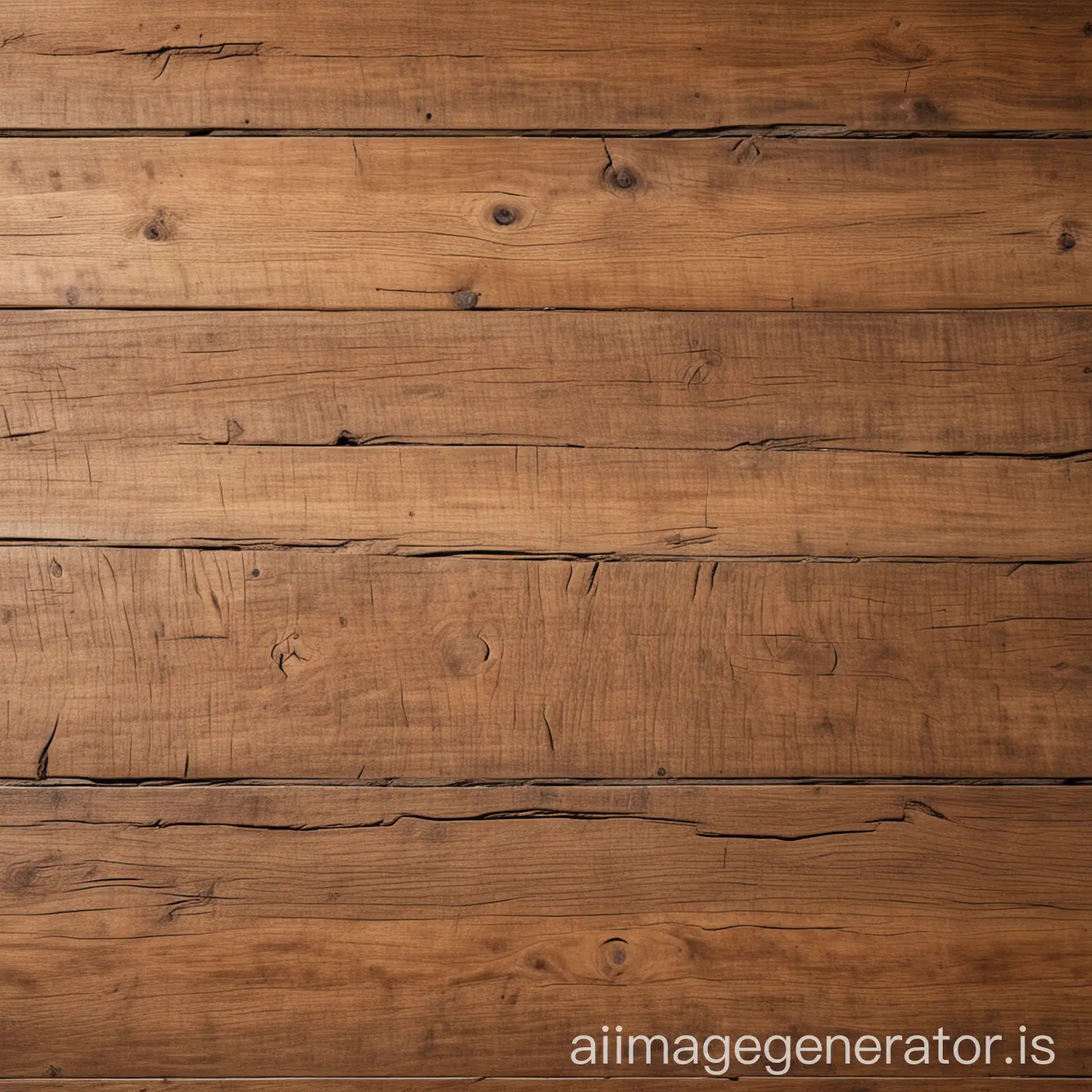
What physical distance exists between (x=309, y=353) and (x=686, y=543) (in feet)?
1.25

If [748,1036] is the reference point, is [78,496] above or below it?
above

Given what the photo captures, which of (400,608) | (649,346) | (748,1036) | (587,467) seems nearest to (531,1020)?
(748,1036)

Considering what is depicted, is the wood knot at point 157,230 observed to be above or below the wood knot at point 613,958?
above

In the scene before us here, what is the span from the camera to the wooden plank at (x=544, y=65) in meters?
0.87

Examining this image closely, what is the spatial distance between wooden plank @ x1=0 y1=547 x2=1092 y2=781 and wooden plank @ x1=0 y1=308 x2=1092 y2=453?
0.12 meters

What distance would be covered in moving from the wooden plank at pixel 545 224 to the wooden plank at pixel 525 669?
0.25m

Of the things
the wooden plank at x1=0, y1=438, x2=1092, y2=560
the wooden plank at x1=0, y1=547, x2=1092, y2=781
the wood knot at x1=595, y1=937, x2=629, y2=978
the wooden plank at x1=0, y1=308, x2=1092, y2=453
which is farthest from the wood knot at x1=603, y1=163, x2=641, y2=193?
the wood knot at x1=595, y1=937, x2=629, y2=978

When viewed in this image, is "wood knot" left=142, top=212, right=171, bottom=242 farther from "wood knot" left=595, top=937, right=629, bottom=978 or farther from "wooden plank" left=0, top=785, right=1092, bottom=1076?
"wood knot" left=595, top=937, right=629, bottom=978

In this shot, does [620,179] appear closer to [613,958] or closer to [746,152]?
[746,152]

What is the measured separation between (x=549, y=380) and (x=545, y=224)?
147mm

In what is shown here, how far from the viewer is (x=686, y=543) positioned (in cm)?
85

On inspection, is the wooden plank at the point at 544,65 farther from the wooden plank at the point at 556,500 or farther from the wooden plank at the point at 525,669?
the wooden plank at the point at 525,669

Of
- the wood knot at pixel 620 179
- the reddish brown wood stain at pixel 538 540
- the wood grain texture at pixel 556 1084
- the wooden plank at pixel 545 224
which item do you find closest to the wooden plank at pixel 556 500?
the reddish brown wood stain at pixel 538 540

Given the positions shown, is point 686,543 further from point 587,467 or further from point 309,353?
point 309,353
